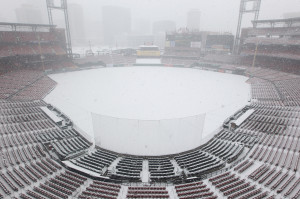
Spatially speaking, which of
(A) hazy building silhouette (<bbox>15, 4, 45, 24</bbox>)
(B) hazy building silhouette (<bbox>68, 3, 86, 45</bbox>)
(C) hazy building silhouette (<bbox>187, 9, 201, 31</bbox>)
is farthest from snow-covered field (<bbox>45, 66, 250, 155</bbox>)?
(C) hazy building silhouette (<bbox>187, 9, 201, 31</bbox>)

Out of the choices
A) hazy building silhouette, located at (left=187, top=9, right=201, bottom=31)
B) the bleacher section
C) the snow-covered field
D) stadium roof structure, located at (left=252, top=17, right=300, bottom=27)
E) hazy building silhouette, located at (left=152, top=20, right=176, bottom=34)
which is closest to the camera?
the snow-covered field

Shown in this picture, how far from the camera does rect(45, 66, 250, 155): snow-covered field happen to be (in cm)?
2531

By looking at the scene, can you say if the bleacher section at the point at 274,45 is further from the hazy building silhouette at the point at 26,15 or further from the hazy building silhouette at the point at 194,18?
the hazy building silhouette at the point at 26,15

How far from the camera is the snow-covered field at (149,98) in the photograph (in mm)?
25312

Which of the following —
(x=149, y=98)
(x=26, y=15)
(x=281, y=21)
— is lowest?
(x=149, y=98)

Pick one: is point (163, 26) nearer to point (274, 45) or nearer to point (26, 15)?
→ point (26, 15)

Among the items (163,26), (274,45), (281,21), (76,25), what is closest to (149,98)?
(274,45)

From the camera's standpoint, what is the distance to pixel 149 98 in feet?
104

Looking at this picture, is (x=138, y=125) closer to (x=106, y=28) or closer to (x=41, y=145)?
(x=41, y=145)

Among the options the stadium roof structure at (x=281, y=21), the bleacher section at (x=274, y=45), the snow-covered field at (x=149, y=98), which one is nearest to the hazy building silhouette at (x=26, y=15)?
the snow-covered field at (x=149, y=98)

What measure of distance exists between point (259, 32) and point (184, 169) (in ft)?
180

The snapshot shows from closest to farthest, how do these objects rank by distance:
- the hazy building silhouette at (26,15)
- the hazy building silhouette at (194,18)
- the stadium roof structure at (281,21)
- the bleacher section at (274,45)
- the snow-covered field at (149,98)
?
the snow-covered field at (149,98) → the bleacher section at (274,45) → the stadium roof structure at (281,21) → the hazy building silhouette at (26,15) → the hazy building silhouette at (194,18)

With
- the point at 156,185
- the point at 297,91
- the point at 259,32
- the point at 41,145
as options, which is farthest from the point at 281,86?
the point at 41,145

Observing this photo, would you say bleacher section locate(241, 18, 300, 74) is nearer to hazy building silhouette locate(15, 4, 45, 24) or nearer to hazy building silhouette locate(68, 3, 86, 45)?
hazy building silhouette locate(68, 3, 86, 45)
